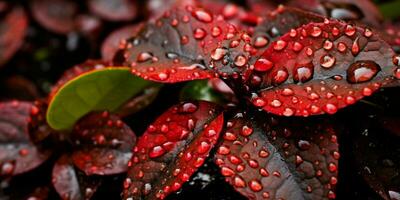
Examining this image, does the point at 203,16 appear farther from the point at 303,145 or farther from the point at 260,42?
the point at 303,145

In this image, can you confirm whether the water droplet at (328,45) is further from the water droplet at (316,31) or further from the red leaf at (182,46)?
the red leaf at (182,46)

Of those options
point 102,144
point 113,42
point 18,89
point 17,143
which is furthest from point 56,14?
point 102,144

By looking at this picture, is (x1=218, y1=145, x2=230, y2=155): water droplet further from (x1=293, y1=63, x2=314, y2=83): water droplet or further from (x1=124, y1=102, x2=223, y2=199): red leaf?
(x1=293, y1=63, x2=314, y2=83): water droplet

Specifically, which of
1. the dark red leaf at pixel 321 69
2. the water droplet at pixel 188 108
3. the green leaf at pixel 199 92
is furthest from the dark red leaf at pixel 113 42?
the dark red leaf at pixel 321 69

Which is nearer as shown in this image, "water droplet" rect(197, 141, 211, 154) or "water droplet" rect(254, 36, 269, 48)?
"water droplet" rect(197, 141, 211, 154)

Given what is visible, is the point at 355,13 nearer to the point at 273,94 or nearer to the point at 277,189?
the point at 273,94

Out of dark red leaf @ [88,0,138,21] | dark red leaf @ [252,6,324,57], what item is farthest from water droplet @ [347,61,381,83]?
dark red leaf @ [88,0,138,21]
